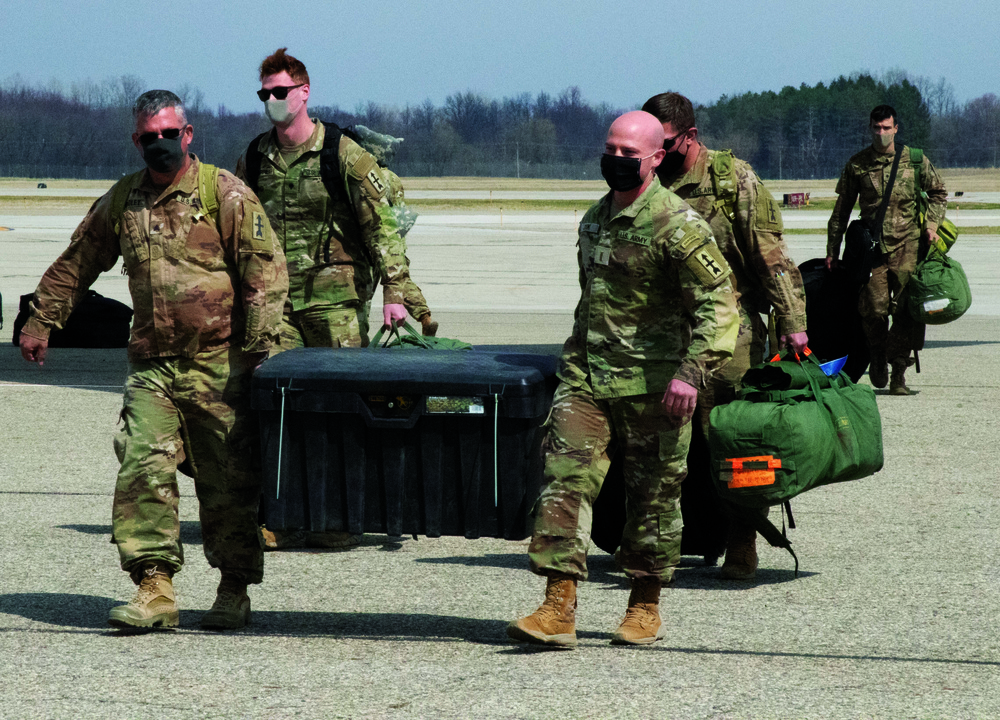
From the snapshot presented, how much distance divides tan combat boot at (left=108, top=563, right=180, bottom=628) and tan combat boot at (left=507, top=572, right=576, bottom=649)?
128 centimetres

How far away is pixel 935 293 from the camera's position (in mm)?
10992

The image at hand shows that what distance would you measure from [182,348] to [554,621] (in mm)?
1661

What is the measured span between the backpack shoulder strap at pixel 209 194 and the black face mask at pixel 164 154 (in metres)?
0.13

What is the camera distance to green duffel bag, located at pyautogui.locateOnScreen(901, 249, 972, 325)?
11.0 meters

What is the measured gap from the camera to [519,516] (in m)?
4.68

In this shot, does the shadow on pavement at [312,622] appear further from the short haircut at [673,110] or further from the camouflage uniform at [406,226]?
the short haircut at [673,110]

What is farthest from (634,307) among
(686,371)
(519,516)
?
(519,516)

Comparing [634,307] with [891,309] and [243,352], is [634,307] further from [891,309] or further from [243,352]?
[891,309]

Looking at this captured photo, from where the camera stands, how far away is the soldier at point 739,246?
5629 millimetres

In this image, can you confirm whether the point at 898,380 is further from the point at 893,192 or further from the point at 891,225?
the point at 893,192

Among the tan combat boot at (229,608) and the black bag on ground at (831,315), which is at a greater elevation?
the black bag on ground at (831,315)

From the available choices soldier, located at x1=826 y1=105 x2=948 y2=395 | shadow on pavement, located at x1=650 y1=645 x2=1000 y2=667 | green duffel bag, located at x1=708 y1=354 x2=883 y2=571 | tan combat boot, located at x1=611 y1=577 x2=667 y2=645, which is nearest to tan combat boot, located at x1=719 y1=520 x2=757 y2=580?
green duffel bag, located at x1=708 y1=354 x2=883 y2=571

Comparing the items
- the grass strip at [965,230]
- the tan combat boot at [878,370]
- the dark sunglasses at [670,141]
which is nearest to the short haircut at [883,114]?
the tan combat boot at [878,370]

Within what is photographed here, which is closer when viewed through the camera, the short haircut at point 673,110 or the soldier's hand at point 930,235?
the short haircut at point 673,110
